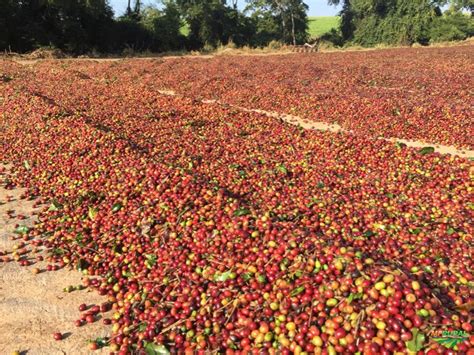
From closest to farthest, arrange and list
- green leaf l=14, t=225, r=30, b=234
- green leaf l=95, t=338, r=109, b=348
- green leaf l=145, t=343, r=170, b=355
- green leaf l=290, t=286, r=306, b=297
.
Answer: green leaf l=145, t=343, r=170, b=355, green leaf l=290, t=286, r=306, b=297, green leaf l=95, t=338, r=109, b=348, green leaf l=14, t=225, r=30, b=234

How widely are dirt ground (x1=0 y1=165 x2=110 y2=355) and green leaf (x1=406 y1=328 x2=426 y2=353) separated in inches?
134

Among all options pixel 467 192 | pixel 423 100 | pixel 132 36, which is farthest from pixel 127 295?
pixel 132 36

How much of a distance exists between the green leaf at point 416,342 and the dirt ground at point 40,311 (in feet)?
11.1

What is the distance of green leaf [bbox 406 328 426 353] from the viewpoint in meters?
3.19

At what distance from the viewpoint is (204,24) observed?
163ft

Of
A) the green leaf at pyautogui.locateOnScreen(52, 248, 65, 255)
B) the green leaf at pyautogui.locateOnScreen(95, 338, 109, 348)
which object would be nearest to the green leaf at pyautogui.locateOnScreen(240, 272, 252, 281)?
the green leaf at pyautogui.locateOnScreen(95, 338, 109, 348)

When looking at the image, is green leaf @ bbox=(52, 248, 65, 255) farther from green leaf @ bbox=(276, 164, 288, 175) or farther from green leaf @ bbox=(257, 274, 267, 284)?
green leaf @ bbox=(276, 164, 288, 175)

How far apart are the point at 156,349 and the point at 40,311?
2.03 meters

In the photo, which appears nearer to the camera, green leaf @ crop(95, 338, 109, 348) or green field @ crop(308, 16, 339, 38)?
green leaf @ crop(95, 338, 109, 348)

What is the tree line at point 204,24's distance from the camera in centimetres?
3838

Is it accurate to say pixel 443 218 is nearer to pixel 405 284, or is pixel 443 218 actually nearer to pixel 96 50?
pixel 405 284

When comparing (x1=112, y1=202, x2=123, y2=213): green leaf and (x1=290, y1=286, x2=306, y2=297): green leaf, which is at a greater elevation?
(x1=112, y1=202, x2=123, y2=213): green leaf

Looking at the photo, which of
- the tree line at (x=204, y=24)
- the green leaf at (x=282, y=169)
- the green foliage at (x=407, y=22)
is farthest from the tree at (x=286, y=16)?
the green leaf at (x=282, y=169)

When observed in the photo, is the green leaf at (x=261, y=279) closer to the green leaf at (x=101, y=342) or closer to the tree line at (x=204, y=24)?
the green leaf at (x=101, y=342)
